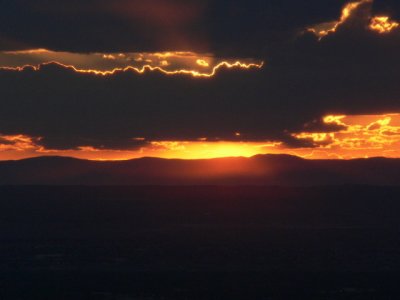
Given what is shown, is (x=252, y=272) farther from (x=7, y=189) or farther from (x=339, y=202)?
(x=7, y=189)

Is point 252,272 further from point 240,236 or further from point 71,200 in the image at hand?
point 71,200

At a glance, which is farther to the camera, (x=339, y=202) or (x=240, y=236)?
(x=339, y=202)

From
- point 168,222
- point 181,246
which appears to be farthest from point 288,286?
point 168,222

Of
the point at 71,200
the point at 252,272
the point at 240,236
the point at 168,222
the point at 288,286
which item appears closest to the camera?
the point at 288,286

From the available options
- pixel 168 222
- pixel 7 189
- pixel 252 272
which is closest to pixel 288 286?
pixel 252 272

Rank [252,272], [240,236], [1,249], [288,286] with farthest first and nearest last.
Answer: [240,236] < [1,249] < [252,272] < [288,286]

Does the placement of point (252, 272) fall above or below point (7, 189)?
below
